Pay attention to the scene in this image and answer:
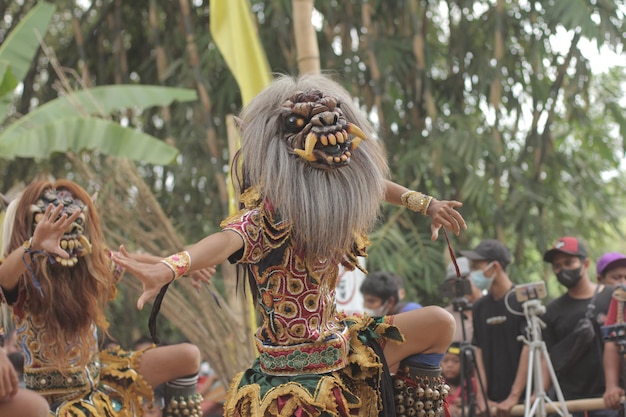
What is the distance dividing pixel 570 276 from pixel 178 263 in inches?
132

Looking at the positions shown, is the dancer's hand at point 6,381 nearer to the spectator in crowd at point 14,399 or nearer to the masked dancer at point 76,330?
the spectator in crowd at point 14,399

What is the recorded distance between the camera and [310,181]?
338 centimetres

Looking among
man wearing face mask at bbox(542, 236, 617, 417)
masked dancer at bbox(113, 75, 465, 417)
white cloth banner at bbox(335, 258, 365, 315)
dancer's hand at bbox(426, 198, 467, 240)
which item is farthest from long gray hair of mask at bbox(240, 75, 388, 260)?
white cloth banner at bbox(335, 258, 365, 315)

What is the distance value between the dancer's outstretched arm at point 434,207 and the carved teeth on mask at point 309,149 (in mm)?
468

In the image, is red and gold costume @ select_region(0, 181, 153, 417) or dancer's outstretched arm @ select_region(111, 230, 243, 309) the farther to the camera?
red and gold costume @ select_region(0, 181, 153, 417)

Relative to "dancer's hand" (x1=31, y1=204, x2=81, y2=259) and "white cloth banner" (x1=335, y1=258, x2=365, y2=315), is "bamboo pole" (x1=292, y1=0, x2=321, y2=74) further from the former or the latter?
"dancer's hand" (x1=31, y1=204, x2=81, y2=259)

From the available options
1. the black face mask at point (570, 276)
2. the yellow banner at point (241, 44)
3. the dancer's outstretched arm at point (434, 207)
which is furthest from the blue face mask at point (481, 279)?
the dancer's outstretched arm at point (434, 207)

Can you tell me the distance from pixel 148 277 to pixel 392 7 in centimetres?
738

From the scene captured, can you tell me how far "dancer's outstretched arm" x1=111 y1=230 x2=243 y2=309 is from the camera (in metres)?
2.84

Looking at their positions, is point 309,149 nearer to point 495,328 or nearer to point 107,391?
point 107,391

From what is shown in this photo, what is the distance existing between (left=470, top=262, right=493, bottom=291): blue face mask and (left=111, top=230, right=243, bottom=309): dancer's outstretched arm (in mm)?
3203

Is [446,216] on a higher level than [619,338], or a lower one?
higher

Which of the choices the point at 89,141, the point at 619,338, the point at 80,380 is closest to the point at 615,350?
the point at 619,338

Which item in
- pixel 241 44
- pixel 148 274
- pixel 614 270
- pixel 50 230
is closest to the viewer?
pixel 148 274
